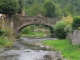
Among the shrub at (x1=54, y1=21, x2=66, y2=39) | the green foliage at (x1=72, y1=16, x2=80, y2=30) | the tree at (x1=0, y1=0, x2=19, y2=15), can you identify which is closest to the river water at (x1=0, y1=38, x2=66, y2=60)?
the green foliage at (x1=72, y1=16, x2=80, y2=30)

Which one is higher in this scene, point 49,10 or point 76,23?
point 76,23

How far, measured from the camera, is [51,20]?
317 ft

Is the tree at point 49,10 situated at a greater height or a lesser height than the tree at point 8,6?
lesser

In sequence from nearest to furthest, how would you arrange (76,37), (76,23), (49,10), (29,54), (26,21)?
(29,54) < (76,37) < (76,23) < (26,21) < (49,10)

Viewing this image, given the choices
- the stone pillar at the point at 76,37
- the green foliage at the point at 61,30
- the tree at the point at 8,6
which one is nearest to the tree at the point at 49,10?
the tree at the point at 8,6

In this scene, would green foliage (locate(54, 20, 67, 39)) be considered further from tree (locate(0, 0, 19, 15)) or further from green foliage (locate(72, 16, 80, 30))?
tree (locate(0, 0, 19, 15))

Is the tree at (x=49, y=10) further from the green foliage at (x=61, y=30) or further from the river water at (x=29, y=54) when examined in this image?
the river water at (x=29, y=54)

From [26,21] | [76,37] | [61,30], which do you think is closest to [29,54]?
[76,37]

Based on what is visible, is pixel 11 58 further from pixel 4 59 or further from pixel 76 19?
pixel 76 19

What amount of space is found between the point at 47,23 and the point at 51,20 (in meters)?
1.51

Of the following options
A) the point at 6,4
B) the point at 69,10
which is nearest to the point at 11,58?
the point at 6,4

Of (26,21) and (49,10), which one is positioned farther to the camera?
(49,10)

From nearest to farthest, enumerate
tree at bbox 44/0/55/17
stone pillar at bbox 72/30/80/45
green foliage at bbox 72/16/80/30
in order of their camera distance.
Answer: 1. stone pillar at bbox 72/30/80/45
2. green foliage at bbox 72/16/80/30
3. tree at bbox 44/0/55/17

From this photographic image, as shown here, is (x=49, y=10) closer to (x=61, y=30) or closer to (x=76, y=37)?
(x=61, y=30)
